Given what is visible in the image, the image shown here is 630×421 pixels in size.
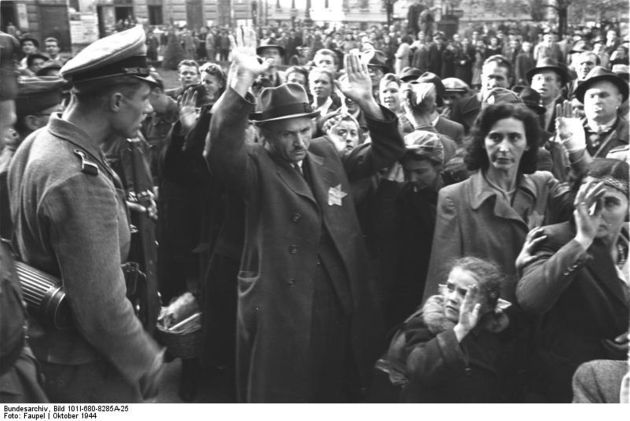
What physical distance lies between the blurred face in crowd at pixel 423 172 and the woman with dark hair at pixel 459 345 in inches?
36.2

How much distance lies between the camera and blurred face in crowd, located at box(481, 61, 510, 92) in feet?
18.0

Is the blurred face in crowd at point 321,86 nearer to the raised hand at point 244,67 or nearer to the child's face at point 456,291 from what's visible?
the raised hand at point 244,67

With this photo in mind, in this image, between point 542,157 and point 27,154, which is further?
point 542,157

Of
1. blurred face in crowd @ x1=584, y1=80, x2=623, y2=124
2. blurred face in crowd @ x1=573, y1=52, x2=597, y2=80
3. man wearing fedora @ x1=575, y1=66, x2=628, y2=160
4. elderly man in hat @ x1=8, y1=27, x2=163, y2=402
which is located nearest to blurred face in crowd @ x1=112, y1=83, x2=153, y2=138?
elderly man in hat @ x1=8, y1=27, x2=163, y2=402

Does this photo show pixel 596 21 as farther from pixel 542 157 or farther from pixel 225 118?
pixel 225 118

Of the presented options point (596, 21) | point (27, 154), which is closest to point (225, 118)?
point (27, 154)

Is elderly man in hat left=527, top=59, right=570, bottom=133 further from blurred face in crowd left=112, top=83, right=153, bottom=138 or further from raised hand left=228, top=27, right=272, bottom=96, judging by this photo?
blurred face in crowd left=112, top=83, right=153, bottom=138

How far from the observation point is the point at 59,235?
187cm

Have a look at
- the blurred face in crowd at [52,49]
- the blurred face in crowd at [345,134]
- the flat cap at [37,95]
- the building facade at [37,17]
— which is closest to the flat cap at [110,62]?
the flat cap at [37,95]

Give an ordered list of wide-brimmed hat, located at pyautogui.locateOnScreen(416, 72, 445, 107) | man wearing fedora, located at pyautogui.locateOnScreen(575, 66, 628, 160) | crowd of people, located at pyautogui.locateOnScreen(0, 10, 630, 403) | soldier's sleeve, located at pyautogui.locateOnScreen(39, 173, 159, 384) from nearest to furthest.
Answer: soldier's sleeve, located at pyautogui.locateOnScreen(39, 173, 159, 384) → crowd of people, located at pyautogui.locateOnScreen(0, 10, 630, 403) → man wearing fedora, located at pyautogui.locateOnScreen(575, 66, 628, 160) → wide-brimmed hat, located at pyautogui.locateOnScreen(416, 72, 445, 107)

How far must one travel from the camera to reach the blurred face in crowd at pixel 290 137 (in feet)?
9.85

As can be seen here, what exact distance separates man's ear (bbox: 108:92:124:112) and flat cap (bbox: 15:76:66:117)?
108cm

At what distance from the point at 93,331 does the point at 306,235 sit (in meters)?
1.20

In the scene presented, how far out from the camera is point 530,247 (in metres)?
2.49
